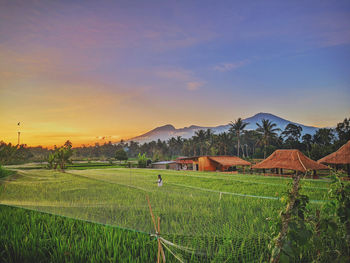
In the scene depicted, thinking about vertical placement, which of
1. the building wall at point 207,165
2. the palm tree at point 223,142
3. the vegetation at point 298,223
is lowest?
the building wall at point 207,165

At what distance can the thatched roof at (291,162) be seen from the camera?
79.3 ft

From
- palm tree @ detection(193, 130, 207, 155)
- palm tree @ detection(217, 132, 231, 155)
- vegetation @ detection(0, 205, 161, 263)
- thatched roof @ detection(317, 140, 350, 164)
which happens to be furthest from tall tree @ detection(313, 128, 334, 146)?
vegetation @ detection(0, 205, 161, 263)

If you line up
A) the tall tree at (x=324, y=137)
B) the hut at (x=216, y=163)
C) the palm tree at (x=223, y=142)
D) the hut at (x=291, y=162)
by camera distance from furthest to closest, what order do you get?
1. the palm tree at (x=223, y=142)
2. the tall tree at (x=324, y=137)
3. the hut at (x=216, y=163)
4. the hut at (x=291, y=162)

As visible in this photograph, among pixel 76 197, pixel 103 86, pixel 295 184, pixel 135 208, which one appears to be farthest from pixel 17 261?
pixel 103 86

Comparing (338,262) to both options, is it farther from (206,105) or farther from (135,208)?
(206,105)

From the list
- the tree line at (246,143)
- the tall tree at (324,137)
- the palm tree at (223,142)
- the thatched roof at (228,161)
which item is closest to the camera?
the thatched roof at (228,161)

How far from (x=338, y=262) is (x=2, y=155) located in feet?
55.7

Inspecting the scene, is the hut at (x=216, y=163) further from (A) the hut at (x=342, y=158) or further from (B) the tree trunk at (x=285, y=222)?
(B) the tree trunk at (x=285, y=222)

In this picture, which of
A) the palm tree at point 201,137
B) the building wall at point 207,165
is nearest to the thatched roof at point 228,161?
the building wall at point 207,165

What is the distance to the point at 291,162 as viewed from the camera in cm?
2483

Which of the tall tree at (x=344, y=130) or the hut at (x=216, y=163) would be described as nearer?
the hut at (x=216, y=163)

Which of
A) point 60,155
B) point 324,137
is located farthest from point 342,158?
point 324,137

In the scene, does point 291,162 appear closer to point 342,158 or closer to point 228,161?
point 342,158

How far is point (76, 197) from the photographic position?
14.3 ft
